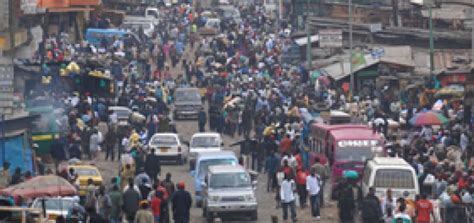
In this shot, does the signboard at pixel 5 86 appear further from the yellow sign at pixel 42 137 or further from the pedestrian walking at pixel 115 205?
the yellow sign at pixel 42 137

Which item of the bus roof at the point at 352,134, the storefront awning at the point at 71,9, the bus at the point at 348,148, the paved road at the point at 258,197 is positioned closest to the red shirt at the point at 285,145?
the paved road at the point at 258,197

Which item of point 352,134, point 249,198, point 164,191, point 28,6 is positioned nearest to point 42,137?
point 352,134

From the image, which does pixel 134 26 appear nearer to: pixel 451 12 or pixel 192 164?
pixel 451 12

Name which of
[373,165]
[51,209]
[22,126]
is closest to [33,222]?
[51,209]

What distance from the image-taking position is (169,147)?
52.5 metres

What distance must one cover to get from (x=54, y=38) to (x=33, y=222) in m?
50.1

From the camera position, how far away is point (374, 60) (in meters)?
69.0

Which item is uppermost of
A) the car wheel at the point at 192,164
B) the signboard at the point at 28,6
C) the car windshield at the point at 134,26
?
the signboard at the point at 28,6

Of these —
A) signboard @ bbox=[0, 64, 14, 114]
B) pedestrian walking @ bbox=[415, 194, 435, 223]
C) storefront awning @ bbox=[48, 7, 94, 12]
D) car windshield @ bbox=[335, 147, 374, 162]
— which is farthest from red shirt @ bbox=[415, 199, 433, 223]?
storefront awning @ bbox=[48, 7, 94, 12]

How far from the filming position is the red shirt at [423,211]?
35.7m

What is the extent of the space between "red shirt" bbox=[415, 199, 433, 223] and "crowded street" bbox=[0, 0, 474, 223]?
0.03 metres

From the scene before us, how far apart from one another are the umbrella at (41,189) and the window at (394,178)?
700cm

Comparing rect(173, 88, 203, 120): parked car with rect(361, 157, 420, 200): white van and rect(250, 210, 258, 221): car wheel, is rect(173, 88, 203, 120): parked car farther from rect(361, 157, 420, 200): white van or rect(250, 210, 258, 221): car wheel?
rect(361, 157, 420, 200): white van

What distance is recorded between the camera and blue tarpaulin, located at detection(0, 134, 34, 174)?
43.8 m
